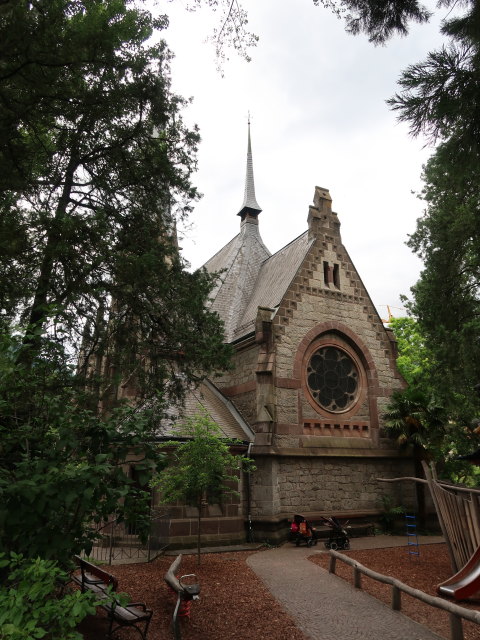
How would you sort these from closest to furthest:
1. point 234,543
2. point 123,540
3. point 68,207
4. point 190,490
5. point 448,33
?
point 448,33 → point 68,207 → point 190,490 → point 123,540 → point 234,543

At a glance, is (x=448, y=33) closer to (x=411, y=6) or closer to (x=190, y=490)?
(x=411, y=6)

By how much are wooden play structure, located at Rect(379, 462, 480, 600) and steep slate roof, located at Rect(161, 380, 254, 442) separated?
6.91 m

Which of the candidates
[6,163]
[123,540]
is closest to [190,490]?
[123,540]

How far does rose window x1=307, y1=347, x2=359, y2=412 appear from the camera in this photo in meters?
18.7

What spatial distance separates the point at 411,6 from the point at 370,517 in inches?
650

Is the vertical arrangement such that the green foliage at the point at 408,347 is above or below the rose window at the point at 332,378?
above

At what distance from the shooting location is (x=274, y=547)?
15.5 m

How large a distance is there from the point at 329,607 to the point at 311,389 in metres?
10.2

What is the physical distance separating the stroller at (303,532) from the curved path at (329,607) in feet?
9.60

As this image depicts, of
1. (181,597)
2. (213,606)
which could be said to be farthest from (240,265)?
(181,597)

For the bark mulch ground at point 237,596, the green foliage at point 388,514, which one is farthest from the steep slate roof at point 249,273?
the bark mulch ground at point 237,596

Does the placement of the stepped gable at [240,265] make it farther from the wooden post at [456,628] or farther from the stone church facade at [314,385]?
the wooden post at [456,628]

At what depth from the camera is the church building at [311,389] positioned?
16656 millimetres

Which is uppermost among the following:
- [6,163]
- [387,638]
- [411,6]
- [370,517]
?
[411,6]
